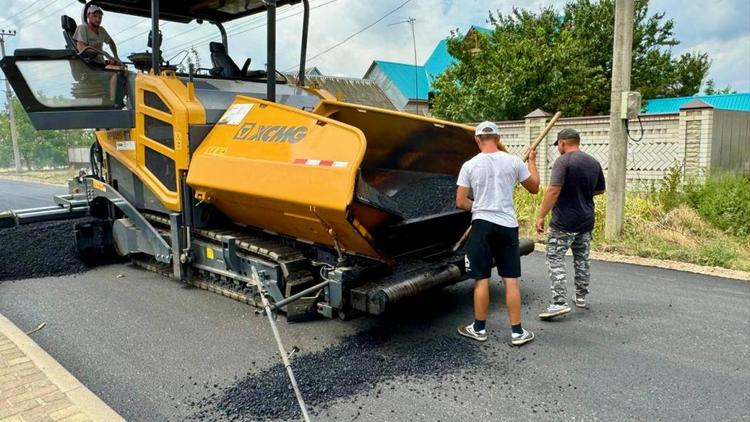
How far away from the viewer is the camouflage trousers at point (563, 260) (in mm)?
4340

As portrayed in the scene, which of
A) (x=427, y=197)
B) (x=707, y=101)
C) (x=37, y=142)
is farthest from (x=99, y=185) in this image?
(x=37, y=142)

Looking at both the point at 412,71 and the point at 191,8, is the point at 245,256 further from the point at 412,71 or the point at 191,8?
the point at 412,71

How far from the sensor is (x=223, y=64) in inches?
235

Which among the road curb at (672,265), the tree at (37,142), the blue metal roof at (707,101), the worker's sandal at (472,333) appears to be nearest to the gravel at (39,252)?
the worker's sandal at (472,333)

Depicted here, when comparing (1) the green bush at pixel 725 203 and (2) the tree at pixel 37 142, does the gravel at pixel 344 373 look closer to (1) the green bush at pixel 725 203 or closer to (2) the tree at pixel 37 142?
(1) the green bush at pixel 725 203

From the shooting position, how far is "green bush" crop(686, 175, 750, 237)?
720cm

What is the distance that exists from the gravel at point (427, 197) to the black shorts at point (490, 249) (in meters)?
0.70

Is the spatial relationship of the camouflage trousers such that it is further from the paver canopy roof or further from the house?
the house

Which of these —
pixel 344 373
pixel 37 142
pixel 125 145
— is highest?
pixel 37 142

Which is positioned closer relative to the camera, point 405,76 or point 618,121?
point 618,121

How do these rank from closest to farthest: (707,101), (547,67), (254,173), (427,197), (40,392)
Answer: (40,392), (254,173), (427,197), (547,67), (707,101)

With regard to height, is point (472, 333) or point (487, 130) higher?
point (487, 130)

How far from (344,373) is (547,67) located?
42.0ft

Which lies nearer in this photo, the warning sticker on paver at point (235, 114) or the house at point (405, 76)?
the warning sticker on paver at point (235, 114)
